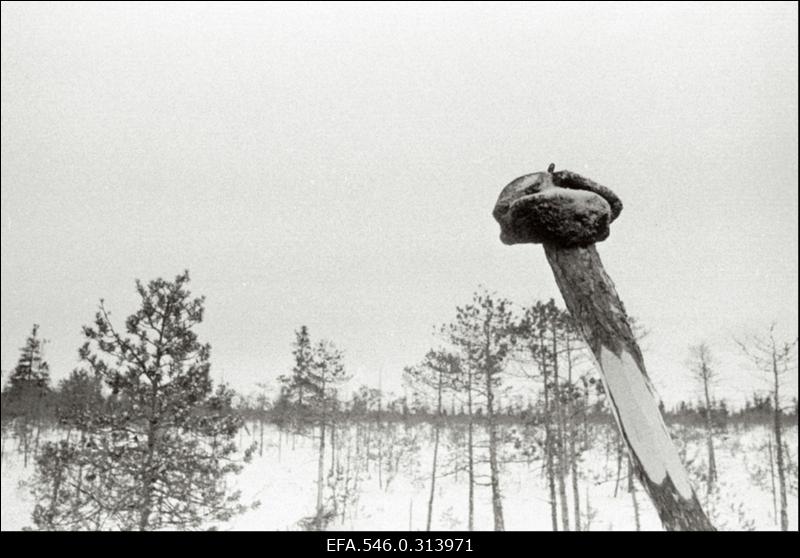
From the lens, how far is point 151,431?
10539 mm

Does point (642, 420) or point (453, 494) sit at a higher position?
point (642, 420)

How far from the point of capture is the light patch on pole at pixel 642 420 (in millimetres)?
1421

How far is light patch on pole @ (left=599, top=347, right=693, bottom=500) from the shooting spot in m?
1.42

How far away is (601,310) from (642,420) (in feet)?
1.17

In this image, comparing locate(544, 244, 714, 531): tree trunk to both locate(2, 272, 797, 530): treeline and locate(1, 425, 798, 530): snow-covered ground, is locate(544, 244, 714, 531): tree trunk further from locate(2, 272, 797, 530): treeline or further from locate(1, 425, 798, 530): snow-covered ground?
locate(1, 425, 798, 530): snow-covered ground

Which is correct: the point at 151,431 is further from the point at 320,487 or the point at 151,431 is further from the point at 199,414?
the point at 320,487

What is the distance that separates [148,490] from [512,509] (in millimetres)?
24223

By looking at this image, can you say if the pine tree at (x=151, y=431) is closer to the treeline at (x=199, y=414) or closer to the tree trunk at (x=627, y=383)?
the treeline at (x=199, y=414)
